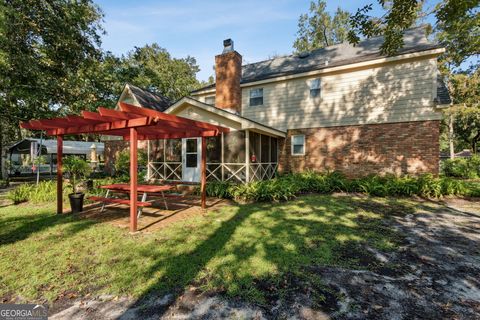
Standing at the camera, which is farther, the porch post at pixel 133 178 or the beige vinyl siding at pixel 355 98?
the beige vinyl siding at pixel 355 98

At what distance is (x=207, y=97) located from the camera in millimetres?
15555

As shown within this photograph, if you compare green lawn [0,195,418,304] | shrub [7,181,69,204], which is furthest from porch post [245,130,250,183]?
shrub [7,181,69,204]

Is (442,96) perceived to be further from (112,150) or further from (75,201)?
(112,150)

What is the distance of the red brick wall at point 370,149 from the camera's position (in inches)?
396

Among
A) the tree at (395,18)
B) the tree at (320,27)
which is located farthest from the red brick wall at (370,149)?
the tree at (320,27)

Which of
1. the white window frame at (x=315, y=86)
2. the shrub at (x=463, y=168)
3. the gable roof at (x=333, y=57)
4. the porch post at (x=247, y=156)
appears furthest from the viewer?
the shrub at (x=463, y=168)

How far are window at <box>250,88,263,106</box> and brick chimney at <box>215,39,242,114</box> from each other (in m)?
1.02

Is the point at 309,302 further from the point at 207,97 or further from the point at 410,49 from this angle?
the point at 207,97

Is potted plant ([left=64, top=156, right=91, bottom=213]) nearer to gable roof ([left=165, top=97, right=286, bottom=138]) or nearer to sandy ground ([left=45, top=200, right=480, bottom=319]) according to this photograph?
gable roof ([left=165, top=97, right=286, bottom=138])

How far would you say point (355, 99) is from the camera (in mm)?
11430

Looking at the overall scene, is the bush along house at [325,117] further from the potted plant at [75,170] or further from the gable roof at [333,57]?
the potted plant at [75,170]

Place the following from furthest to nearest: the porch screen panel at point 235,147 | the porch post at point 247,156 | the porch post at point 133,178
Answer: the porch screen panel at point 235,147, the porch post at point 247,156, the porch post at point 133,178

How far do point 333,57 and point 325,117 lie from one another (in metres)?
4.10

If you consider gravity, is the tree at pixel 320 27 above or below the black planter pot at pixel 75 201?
above
